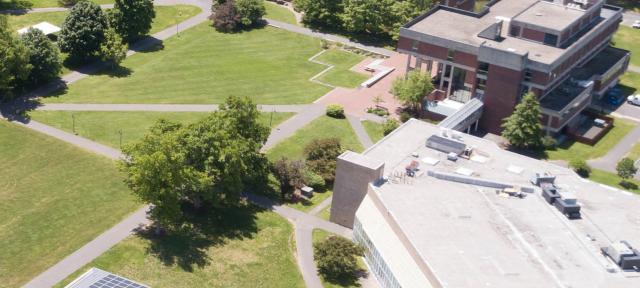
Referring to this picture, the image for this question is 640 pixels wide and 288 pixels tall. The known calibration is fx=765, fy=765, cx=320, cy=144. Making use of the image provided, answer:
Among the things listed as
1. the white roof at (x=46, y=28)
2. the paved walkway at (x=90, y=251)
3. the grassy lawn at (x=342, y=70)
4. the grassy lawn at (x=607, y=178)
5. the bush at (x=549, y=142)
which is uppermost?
the white roof at (x=46, y=28)

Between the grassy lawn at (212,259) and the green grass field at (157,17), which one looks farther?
the green grass field at (157,17)

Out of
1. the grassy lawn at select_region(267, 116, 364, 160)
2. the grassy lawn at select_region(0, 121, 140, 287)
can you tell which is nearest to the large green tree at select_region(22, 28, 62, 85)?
the grassy lawn at select_region(0, 121, 140, 287)

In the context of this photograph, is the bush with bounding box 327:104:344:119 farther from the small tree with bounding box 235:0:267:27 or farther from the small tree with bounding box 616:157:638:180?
the small tree with bounding box 616:157:638:180

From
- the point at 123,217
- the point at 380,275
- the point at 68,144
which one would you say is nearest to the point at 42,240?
the point at 123,217

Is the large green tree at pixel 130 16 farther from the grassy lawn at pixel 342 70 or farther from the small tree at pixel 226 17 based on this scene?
the grassy lawn at pixel 342 70

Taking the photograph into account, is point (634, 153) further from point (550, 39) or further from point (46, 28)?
point (46, 28)

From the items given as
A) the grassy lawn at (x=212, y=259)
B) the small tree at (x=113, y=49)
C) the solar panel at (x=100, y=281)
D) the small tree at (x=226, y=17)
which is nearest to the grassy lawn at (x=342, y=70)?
the small tree at (x=226, y=17)

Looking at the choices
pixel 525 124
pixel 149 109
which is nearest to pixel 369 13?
pixel 525 124
